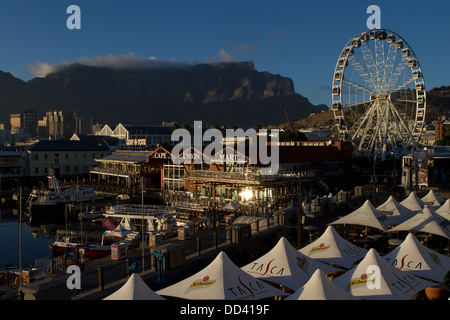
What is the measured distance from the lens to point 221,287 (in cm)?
1197

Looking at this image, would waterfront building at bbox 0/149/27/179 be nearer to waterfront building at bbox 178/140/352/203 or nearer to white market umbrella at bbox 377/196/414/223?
waterfront building at bbox 178/140/352/203

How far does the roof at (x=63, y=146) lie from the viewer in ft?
235

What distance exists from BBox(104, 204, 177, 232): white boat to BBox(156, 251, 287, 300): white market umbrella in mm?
21349

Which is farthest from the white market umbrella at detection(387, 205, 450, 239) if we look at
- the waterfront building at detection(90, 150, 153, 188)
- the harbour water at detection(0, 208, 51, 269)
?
the waterfront building at detection(90, 150, 153, 188)

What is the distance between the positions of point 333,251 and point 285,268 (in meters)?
3.41

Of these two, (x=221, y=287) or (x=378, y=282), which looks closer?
(x=221, y=287)

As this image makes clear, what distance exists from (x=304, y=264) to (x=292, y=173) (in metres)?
28.9

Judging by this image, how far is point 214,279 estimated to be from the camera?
40.2ft

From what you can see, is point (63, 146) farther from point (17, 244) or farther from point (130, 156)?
point (17, 244)

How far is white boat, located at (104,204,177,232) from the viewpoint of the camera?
35250 mm

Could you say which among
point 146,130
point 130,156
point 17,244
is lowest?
point 17,244

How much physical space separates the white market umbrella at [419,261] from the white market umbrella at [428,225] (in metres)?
4.66

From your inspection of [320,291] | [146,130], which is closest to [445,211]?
[320,291]

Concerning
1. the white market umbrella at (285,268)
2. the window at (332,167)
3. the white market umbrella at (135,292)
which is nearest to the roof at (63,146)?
the window at (332,167)
